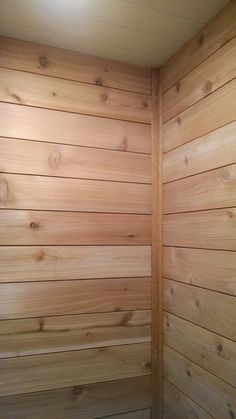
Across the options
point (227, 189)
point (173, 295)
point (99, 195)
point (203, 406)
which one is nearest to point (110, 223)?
point (99, 195)

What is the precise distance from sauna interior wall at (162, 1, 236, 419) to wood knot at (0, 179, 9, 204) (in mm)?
676

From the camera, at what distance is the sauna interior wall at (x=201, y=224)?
104 cm

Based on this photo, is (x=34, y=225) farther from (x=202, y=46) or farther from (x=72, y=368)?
(x=202, y=46)

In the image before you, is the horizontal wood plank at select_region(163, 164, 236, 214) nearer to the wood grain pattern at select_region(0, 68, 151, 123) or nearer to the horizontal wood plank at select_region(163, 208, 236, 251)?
the horizontal wood plank at select_region(163, 208, 236, 251)

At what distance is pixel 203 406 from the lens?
1117 millimetres

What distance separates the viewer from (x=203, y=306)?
1140 millimetres

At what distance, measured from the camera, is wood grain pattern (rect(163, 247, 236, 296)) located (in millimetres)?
1031

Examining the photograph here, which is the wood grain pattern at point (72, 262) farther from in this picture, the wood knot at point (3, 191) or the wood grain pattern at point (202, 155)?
the wood grain pattern at point (202, 155)

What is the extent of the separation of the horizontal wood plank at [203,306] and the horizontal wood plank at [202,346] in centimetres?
3

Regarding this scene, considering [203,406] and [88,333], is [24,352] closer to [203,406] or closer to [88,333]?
[88,333]

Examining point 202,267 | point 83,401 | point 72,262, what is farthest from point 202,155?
point 83,401

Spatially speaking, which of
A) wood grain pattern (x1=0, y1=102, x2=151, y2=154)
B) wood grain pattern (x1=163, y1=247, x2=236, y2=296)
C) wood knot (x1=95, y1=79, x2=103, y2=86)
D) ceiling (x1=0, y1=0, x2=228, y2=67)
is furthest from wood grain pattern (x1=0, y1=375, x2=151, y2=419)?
ceiling (x1=0, y1=0, x2=228, y2=67)

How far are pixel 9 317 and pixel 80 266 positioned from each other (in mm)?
330

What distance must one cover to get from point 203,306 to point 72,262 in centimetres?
54
